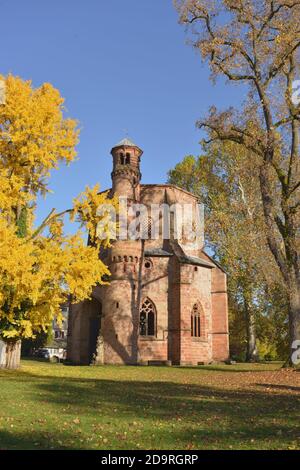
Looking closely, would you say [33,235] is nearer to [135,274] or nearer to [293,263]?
[293,263]

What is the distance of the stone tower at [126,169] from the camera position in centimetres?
3722

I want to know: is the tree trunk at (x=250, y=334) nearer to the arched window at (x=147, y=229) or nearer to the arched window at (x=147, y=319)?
the arched window at (x=147, y=319)

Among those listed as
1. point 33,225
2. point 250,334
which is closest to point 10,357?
point 33,225

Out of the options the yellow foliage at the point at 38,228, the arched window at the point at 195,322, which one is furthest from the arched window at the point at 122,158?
the yellow foliage at the point at 38,228

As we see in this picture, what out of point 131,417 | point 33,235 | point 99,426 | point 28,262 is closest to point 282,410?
point 131,417

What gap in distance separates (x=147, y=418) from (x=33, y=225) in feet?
43.0

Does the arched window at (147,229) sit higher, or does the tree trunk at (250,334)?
the arched window at (147,229)

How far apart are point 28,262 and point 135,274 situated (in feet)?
65.7

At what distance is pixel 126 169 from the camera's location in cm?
3738

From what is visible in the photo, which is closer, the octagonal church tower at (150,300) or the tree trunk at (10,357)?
the tree trunk at (10,357)

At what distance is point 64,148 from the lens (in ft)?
63.3

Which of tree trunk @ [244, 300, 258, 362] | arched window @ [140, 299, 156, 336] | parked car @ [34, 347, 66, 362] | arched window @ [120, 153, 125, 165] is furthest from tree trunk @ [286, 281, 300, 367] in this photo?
parked car @ [34, 347, 66, 362]

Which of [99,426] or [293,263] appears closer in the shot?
[99,426]

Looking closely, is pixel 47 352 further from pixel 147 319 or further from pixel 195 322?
pixel 195 322
